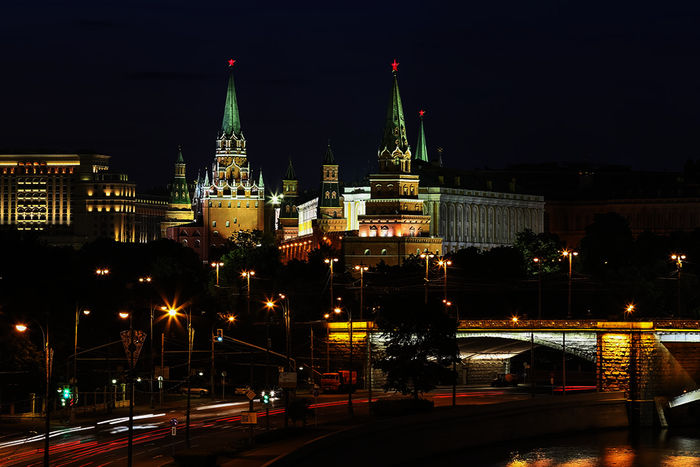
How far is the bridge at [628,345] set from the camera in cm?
12781

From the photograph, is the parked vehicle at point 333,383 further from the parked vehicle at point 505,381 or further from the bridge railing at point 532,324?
the parked vehicle at point 505,381

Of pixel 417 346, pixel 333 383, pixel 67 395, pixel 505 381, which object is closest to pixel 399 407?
pixel 417 346

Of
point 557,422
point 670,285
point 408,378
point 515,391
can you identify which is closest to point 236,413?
point 408,378

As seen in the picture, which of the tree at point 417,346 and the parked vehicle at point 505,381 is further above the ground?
the tree at point 417,346

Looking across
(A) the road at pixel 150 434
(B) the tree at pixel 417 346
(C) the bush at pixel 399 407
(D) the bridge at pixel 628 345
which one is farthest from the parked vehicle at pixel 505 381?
(C) the bush at pixel 399 407

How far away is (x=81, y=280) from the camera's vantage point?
535 ft

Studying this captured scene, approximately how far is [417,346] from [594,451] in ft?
47.3

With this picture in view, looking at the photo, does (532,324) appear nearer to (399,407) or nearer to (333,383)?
(333,383)

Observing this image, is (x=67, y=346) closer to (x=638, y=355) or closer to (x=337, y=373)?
(x=337, y=373)

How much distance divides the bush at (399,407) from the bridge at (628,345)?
71.6ft

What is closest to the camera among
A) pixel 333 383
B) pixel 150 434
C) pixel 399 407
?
pixel 150 434

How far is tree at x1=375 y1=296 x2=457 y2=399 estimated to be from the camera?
392 feet

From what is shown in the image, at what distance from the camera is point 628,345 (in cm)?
12938

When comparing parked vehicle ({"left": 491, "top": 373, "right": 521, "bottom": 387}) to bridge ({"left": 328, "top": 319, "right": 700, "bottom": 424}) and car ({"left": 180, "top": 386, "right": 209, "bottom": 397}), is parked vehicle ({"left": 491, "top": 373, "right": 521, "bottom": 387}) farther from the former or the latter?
car ({"left": 180, "top": 386, "right": 209, "bottom": 397})
